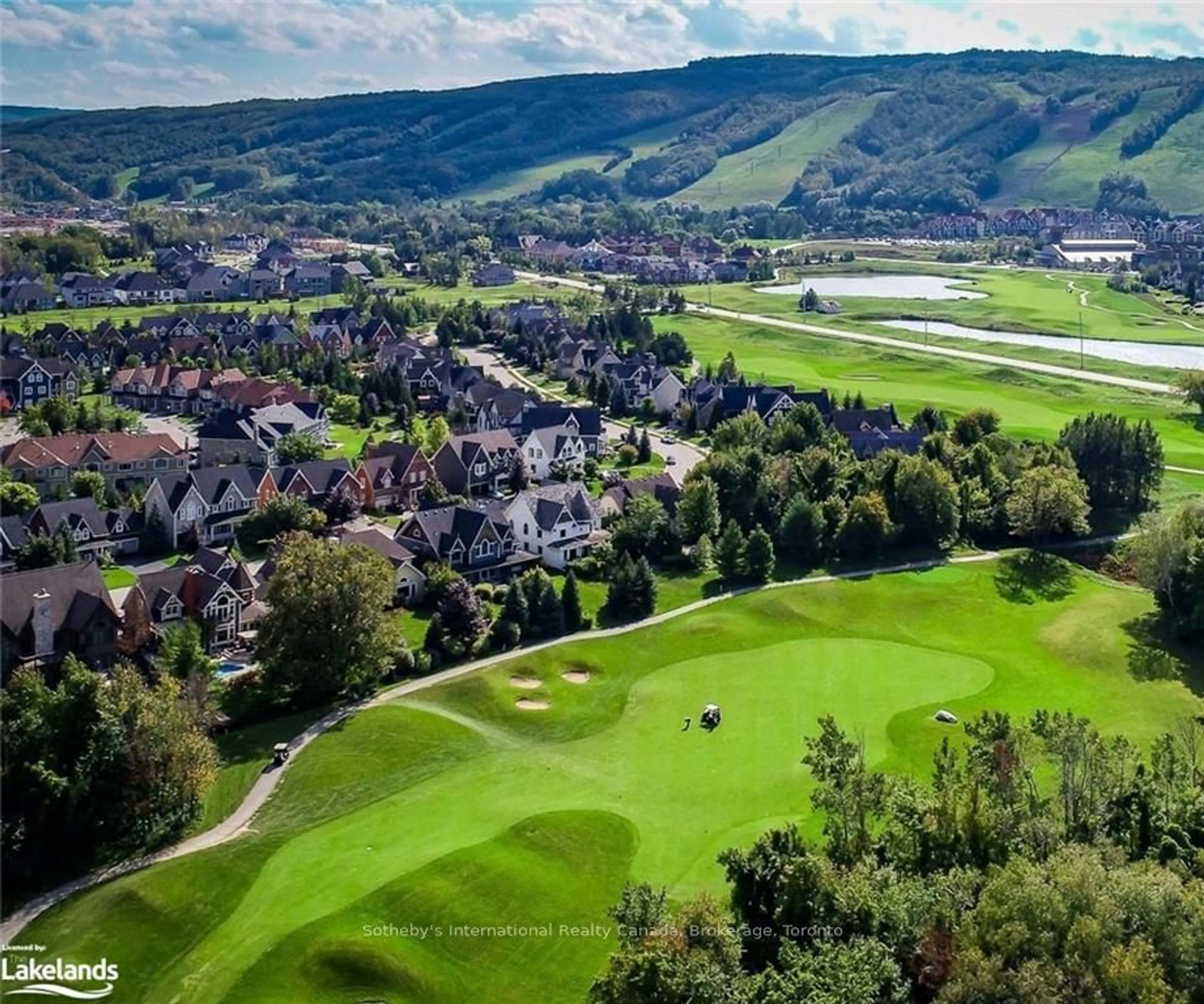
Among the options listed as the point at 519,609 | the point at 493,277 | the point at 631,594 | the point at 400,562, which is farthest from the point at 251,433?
the point at 493,277

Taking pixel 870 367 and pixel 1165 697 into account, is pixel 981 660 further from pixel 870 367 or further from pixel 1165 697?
pixel 870 367

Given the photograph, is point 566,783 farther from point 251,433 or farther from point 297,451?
point 251,433

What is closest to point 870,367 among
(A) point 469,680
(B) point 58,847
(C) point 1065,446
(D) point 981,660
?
(C) point 1065,446

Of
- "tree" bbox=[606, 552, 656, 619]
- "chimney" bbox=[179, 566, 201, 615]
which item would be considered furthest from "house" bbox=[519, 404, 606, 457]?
"chimney" bbox=[179, 566, 201, 615]

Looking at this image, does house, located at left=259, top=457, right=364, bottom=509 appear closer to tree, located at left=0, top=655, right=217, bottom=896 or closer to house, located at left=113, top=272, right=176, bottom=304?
tree, located at left=0, top=655, right=217, bottom=896

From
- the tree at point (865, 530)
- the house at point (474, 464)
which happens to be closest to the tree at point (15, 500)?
the house at point (474, 464)
